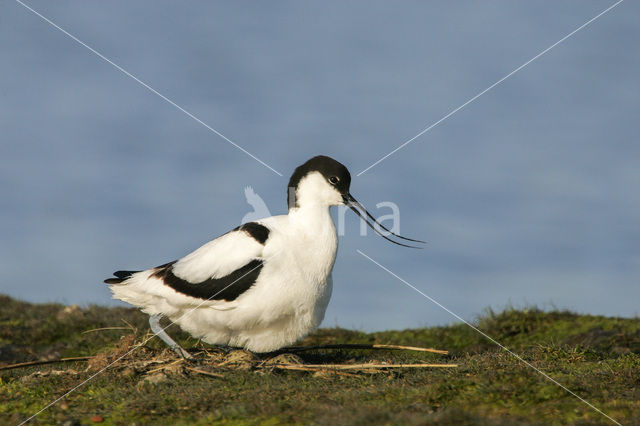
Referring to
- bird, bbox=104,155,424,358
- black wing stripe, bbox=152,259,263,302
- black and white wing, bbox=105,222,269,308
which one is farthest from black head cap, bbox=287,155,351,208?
black wing stripe, bbox=152,259,263,302

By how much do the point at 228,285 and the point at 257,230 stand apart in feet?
2.60

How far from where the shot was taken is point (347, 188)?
338 inches

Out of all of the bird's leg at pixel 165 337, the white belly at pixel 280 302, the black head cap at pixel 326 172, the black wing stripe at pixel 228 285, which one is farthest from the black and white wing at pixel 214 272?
the black head cap at pixel 326 172

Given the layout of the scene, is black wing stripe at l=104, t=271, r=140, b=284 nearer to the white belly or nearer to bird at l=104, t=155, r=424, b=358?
bird at l=104, t=155, r=424, b=358

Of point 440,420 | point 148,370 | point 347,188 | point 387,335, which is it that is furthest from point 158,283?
point 387,335

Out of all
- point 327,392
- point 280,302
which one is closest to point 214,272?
point 280,302

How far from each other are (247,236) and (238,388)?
2087mm

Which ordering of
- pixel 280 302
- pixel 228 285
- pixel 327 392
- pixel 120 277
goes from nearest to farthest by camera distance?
1. pixel 327 392
2. pixel 280 302
3. pixel 228 285
4. pixel 120 277

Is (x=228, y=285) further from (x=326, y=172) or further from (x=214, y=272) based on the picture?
(x=326, y=172)

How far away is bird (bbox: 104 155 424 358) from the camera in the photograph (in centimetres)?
801

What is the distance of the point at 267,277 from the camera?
7988mm

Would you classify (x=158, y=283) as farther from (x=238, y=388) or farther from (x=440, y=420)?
(x=440, y=420)

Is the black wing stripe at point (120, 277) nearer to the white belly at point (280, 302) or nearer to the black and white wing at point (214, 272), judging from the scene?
the black and white wing at point (214, 272)

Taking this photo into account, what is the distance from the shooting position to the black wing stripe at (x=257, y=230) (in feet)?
26.8
